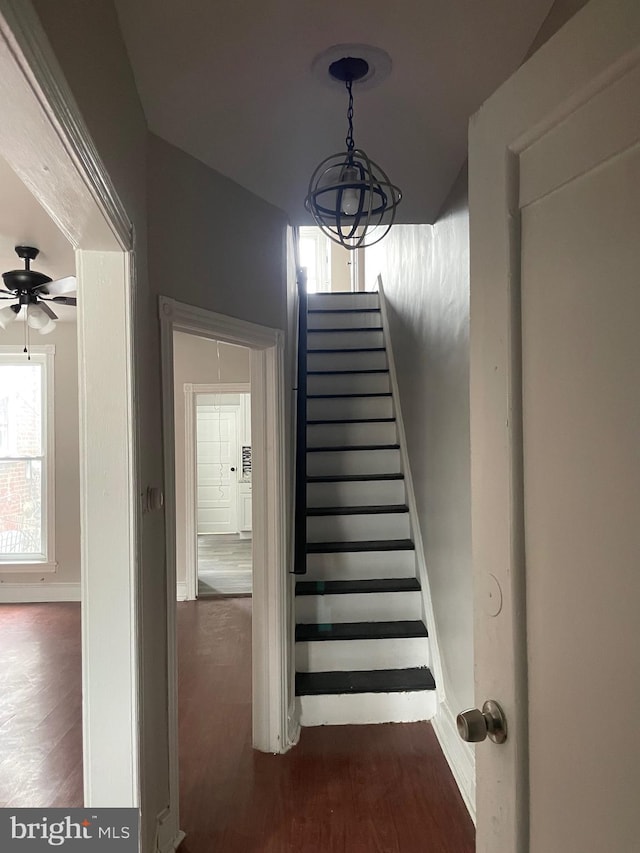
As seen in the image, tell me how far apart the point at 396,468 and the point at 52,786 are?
248 centimetres

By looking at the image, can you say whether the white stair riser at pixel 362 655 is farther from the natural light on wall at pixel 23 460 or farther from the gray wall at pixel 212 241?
the natural light on wall at pixel 23 460

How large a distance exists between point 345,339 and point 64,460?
9.13 feet

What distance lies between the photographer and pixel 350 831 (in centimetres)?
208

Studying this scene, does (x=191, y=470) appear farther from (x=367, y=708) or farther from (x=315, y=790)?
(x=315, y=790)

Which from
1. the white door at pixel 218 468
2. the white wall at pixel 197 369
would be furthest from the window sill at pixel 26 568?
the white door at pixel 218 468

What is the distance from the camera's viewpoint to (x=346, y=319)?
4.91 metres

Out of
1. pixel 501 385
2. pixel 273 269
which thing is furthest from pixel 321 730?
pixel 501 385

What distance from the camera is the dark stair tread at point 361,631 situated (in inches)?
115

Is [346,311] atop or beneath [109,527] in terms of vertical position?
atop

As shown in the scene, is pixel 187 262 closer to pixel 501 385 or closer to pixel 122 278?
pixel 122 278

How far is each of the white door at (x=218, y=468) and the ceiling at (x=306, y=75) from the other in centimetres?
636

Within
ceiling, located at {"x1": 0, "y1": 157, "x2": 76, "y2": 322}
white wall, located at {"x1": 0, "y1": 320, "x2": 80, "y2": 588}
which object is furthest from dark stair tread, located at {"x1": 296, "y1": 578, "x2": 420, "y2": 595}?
white wall, located at {"x1": 0, "y1": 320, "x2": 80, "y2": 588}

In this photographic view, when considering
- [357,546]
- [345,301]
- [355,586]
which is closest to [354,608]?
[355,586]

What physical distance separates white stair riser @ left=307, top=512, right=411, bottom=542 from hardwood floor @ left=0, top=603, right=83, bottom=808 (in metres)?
1.59
